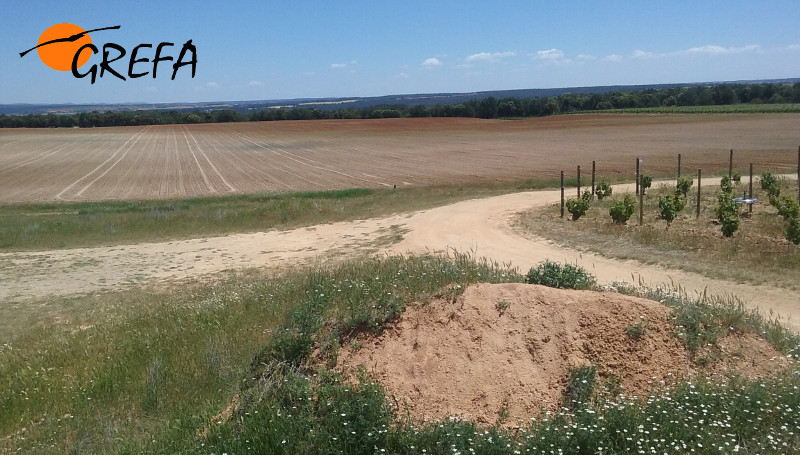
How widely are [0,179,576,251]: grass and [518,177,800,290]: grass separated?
7212mm

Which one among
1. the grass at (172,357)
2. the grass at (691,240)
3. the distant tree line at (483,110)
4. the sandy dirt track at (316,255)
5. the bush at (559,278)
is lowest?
the sandy dirt track at (316,255)

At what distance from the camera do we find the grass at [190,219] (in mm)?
21719

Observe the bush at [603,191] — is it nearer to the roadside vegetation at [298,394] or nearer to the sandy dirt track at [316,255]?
the sandy dirt track at [316,255]

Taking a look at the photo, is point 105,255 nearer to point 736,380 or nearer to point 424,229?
point 424,229

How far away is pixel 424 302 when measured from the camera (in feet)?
24.0

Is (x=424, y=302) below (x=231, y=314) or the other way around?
the other way around

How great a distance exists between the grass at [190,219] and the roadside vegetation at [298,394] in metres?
11.8

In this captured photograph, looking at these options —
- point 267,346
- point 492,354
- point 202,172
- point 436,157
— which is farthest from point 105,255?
point 436,157

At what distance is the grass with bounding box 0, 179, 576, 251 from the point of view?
2172 centimetres

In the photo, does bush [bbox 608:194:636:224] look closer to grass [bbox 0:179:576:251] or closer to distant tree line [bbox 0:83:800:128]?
grass [bbox 0:179:576:251]

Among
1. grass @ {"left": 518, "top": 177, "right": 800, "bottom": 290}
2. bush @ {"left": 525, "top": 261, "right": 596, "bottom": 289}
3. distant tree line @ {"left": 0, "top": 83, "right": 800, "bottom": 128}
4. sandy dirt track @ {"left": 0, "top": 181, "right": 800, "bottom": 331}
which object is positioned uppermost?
distant tree line @ {"left": 0, "top": 83, "right": 800, "bottom": 128}

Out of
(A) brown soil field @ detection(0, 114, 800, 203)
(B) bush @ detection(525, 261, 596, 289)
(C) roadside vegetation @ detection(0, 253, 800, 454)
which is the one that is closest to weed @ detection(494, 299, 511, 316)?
(C) roadside vegetation @ detection(0, 253, 800, 454)

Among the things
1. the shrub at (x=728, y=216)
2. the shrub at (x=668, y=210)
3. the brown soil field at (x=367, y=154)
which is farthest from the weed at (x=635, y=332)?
the brown soil field at (x=367, y=154)

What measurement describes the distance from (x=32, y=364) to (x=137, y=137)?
301ft
